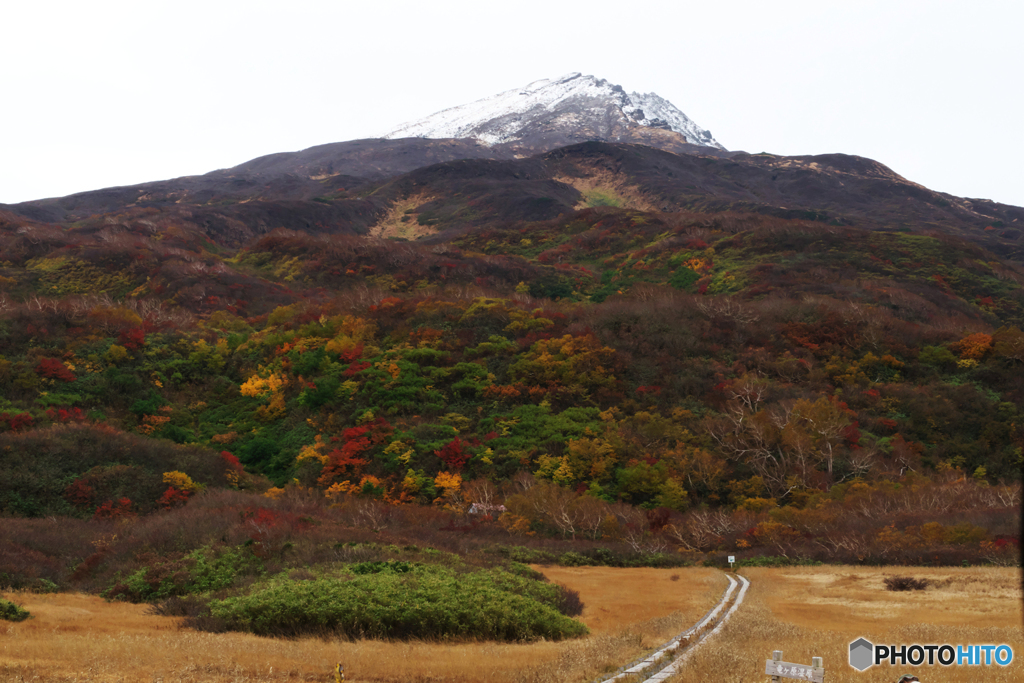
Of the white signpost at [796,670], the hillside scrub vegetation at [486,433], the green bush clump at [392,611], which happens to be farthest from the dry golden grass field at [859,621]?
the green bush clump at [392,611]

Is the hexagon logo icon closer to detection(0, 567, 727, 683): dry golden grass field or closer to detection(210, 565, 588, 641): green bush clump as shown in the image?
detection(0, 567, 727, 683): dry golden grass field

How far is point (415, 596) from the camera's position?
11922mm

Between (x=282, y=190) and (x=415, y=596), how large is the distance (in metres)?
111

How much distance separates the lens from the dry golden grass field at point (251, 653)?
8.23 meters

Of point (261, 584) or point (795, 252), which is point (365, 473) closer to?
point (261, 584)

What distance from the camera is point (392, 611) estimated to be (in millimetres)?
11328

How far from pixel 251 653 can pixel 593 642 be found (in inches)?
215

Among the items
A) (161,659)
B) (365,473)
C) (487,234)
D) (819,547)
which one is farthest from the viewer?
(487,234)

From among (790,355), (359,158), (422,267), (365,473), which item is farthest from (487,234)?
(359,158)

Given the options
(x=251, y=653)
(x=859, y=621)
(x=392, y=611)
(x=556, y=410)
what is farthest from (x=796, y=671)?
(x=556, y=410)

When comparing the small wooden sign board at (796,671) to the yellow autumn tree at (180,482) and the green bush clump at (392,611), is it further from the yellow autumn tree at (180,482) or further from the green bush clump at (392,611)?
the yellow autumn tree at (180,482)

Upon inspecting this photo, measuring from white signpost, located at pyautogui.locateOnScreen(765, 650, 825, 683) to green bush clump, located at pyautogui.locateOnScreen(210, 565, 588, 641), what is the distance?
19.6ft
